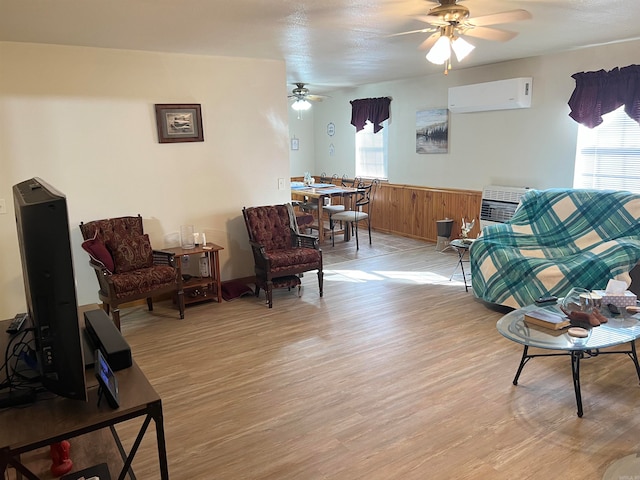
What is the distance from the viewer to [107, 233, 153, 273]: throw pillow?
4.31 meters

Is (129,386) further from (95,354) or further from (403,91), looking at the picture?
(403,91)

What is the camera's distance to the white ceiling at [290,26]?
3053mm

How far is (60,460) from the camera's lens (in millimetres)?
2156

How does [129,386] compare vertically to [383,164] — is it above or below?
below

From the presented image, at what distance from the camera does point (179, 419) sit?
2.80 meters

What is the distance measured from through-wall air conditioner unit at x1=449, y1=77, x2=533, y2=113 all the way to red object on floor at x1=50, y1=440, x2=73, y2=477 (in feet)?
18.0

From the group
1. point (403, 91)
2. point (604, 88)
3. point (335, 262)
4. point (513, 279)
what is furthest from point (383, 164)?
point (513, 279)

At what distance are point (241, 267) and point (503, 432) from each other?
3383 millimetres

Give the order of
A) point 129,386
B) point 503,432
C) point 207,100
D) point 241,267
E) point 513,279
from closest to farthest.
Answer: point 129,386, point 503,432, point 513,279, point 207,100, point 241,267

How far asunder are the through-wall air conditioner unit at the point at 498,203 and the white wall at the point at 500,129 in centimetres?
16

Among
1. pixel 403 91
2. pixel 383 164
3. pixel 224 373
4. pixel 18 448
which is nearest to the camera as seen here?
pixel 18 448

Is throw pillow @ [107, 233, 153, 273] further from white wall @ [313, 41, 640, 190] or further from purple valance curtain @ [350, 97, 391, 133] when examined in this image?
purple valance curtain @ [350, 97, 391, 133]

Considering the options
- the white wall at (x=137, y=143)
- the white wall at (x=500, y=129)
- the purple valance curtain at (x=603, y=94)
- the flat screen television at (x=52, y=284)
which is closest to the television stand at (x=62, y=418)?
the flat screen television at (x=52, y=284)

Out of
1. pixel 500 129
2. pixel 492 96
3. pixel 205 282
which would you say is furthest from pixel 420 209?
pixel 205 282
